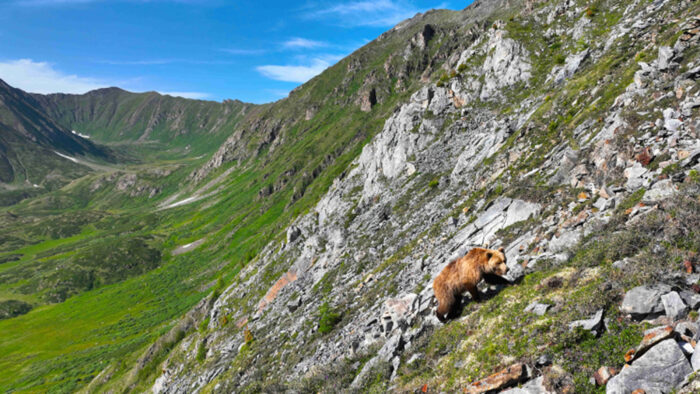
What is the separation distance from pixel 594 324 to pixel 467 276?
17.7 feet

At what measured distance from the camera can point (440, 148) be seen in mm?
44344

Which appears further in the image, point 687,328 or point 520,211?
point 520,211

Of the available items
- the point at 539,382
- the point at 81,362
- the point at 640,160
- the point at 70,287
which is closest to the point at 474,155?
the point at 640,160

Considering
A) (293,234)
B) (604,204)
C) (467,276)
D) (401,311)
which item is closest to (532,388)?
(467,276)

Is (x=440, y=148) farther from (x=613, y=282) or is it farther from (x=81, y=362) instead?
(x=81, y=362)

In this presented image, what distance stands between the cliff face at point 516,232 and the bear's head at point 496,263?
100 cm

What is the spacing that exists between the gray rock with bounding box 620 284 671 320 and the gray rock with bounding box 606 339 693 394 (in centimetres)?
126

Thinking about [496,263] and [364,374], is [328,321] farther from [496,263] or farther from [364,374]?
[496,263]

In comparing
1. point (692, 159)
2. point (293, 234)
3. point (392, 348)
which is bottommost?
point (392, 348)

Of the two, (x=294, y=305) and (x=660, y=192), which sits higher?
(x=660, y=192)

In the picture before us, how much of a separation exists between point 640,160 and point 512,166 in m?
11.7

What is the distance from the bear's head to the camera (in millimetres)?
13617

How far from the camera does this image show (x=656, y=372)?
274 inches

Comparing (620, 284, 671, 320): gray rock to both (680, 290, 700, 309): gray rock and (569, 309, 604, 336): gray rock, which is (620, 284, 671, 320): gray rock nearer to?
(680, 290, 700, 309): gray rock
